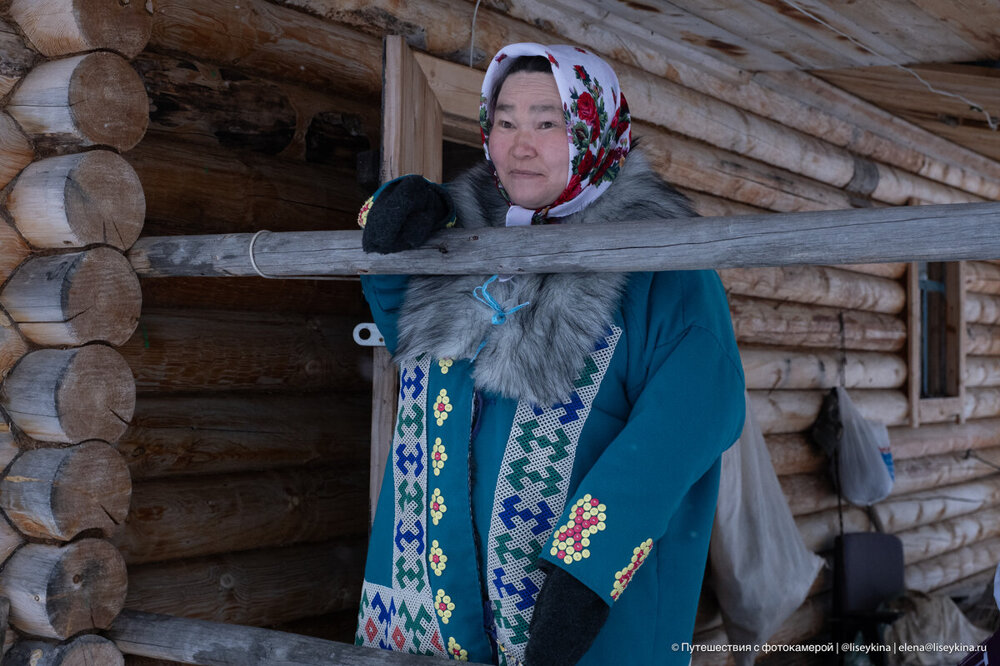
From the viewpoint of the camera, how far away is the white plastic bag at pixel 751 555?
4.07m

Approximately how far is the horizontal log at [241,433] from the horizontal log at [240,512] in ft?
0.14

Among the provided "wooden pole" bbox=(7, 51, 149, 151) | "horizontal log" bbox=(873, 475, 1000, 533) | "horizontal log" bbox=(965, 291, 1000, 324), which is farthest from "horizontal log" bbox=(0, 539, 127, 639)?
"horizontal log" bbox=(965, 291, 1000, 324)

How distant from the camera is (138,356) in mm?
2744

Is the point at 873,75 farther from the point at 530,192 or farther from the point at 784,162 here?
the point at 530,192

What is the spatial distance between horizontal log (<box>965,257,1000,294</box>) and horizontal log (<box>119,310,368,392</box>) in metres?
5.61

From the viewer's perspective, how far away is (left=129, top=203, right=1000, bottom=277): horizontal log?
150 cm

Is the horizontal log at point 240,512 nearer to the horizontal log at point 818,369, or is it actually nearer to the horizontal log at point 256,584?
the horizontal log at point 256,584

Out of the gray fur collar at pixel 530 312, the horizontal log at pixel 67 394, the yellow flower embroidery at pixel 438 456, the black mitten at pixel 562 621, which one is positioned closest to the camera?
the black mitten at pixel 562 621

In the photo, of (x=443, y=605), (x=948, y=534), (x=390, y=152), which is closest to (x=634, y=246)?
(x=443, y=605)

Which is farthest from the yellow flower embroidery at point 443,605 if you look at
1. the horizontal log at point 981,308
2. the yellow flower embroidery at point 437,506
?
the horizontal log at point 981,308

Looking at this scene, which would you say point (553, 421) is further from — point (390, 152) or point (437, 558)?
point (390, 152)

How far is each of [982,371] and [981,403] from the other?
26 centimetres

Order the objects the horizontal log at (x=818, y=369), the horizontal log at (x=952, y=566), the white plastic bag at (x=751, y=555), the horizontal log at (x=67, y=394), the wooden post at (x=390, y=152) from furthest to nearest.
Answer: the horizontal log at (x=952, y=566) → the horizontal log at (x=818, y=369) → the white plastic bag at (x=751, y=555) → the wooden post at (x=390, y=152) → the horizontal log at (x=67, y=394)

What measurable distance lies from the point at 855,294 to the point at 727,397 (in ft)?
14.3
